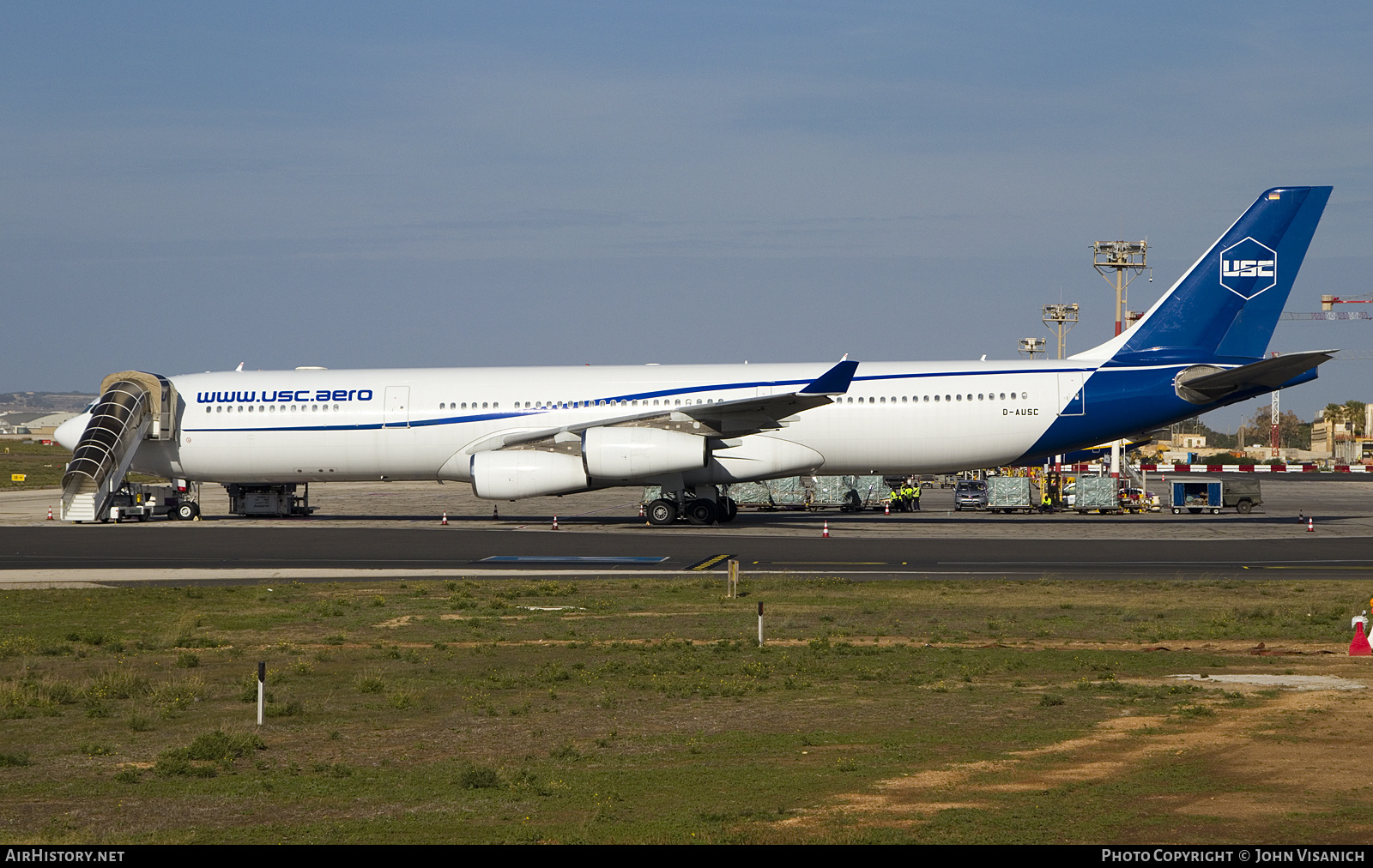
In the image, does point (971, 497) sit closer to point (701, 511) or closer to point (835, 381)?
point (701, 511)

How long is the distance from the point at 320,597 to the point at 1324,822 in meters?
16.3

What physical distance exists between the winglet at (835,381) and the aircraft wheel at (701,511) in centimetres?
568

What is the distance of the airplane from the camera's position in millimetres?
34688

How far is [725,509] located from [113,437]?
19.1 meters

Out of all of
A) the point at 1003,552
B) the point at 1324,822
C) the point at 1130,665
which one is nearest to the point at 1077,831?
the point at 1324,822

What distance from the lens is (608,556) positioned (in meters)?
28.1

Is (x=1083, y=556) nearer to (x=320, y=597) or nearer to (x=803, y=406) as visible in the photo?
(x=803, y=406)

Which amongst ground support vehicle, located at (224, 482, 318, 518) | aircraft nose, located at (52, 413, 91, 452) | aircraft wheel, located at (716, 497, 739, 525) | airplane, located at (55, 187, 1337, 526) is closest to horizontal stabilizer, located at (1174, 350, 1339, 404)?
airplane, located at (55, 187, 1337, 526)

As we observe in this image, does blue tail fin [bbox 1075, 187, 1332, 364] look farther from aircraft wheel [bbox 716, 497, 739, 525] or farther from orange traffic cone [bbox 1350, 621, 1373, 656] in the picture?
orange traffic cone [bbox 1350, 621, 1373, 656]

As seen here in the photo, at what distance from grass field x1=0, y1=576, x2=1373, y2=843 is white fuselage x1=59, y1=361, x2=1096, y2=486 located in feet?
53.0

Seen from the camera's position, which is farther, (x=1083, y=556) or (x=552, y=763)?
(x=1083, y=556)

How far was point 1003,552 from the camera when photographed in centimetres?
2794

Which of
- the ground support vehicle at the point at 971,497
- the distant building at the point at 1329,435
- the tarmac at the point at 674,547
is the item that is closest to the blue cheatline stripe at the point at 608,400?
the tarmac at the point at 674,547
